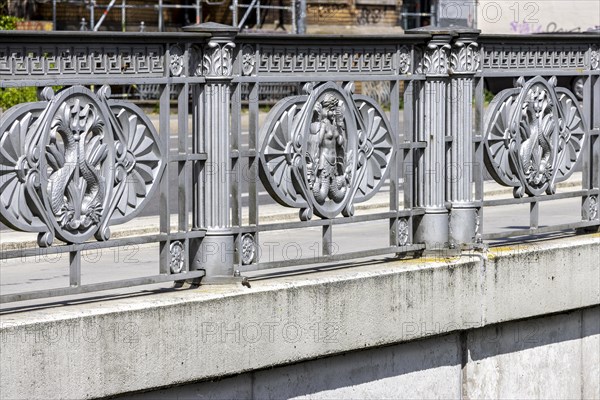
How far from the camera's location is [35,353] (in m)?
4.81

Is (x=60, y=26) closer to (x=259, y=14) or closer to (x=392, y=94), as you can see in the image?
(x=259, y=14)

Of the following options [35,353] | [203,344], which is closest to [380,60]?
[203,344]

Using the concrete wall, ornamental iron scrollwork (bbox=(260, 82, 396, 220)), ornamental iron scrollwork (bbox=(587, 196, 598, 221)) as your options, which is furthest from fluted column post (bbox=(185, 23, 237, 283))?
ornamental iron scrollwork (bbox=(587, 196, 598, 221))

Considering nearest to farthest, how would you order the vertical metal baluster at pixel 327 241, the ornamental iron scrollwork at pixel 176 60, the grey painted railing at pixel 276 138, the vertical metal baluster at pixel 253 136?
the grey painted railing at pixel 276 138 < the ornamental iron scrollwork at pixel 176 60 < the vertical metal baluster at pixel 253 136 < the vertical metal baluster at pixel 327 241

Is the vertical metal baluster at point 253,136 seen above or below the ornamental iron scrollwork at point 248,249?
above

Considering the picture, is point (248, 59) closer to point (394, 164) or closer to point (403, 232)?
point (394, 164)

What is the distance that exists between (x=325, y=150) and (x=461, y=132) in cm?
96

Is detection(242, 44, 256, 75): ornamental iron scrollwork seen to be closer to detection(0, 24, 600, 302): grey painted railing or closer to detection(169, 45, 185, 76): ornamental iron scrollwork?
detection(0, 24, 600, 302): grey painted railing

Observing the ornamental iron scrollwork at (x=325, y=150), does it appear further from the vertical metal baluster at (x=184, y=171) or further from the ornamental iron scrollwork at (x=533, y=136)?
the ornamental iron scrollwork at (x=533, y=136)

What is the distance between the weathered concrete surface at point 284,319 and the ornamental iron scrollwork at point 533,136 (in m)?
0.40

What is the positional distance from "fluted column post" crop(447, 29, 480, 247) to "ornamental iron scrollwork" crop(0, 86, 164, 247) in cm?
189

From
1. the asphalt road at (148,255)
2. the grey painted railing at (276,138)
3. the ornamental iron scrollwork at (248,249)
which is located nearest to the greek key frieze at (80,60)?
the grey painted railing at (276,138)

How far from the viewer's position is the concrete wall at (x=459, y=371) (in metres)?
5.82

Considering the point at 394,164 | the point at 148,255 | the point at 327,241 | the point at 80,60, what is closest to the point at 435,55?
the point at 394,164
